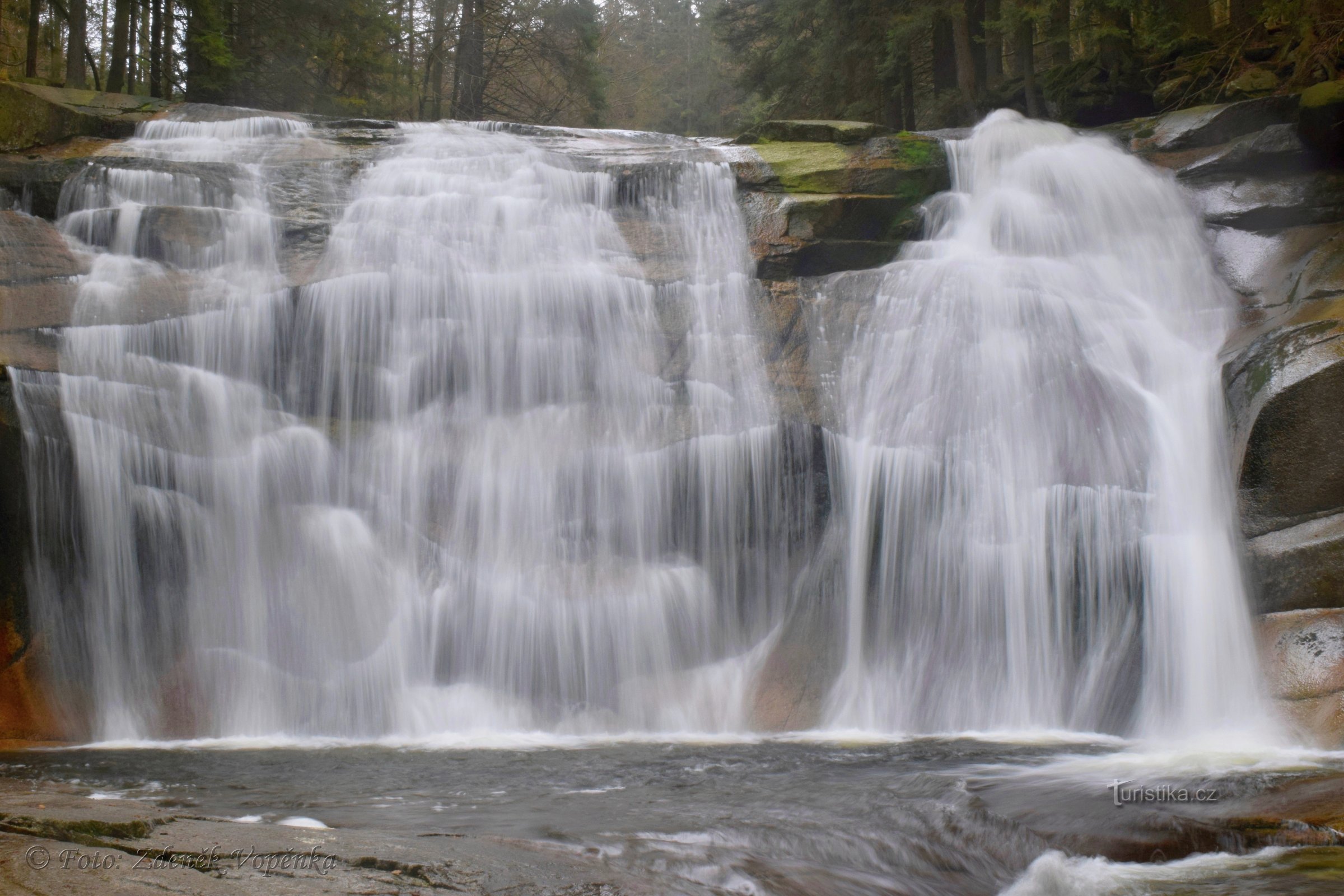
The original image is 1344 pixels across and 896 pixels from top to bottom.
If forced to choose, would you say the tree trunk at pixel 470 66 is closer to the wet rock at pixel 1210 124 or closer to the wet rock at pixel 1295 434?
the wet rock at pixel 1210 124

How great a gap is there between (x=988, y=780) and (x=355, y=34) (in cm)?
2036

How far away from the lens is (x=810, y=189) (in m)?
10.6

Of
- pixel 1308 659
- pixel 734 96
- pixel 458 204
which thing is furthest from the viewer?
pixel 734 96

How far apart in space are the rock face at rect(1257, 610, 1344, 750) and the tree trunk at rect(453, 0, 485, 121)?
66.3 feet

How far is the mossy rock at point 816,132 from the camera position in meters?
11.8

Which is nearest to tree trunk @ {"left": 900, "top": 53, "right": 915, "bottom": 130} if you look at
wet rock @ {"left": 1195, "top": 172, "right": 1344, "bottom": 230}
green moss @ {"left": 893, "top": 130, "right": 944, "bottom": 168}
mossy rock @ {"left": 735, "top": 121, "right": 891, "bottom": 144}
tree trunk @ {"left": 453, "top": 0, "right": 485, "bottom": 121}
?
mossy rock @ {"left": 735, "top": 121, "right": 891, "bottom": 144}

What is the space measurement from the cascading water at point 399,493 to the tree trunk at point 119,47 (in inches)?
317

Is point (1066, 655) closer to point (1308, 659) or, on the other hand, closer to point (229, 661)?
point (1308, 659)

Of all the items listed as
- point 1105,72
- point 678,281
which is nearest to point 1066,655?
point 678,281

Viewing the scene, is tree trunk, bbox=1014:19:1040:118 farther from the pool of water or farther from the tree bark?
the tree bark

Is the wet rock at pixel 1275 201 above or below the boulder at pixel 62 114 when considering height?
below

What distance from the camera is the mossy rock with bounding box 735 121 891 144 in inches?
466

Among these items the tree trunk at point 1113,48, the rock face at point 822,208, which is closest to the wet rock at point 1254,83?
the tree trunk at point 1113,48

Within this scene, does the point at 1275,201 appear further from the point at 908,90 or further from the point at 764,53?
the point at 764,53
